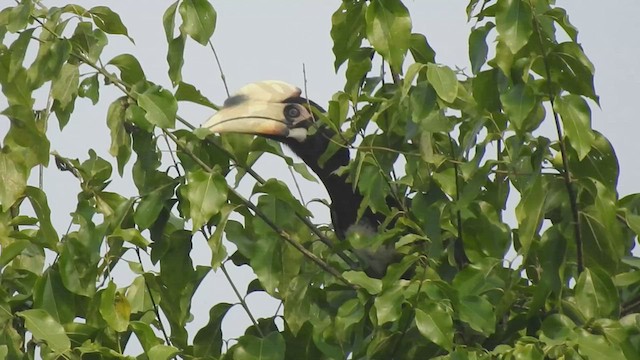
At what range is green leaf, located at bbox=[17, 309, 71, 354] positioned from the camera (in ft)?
6.29

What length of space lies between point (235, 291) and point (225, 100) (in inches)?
34.4

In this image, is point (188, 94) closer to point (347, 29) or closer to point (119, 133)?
point (119, 133)

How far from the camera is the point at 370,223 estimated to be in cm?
309

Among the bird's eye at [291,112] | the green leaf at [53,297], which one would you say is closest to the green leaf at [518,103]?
the green leaf at [53,297]

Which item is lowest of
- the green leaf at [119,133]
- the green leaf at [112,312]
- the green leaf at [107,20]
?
the green leaf at [112,312]

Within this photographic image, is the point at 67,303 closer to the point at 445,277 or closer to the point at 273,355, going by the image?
the point at 273,355

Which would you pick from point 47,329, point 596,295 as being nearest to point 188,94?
point 47,329

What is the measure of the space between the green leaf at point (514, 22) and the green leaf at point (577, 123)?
0.11 metres

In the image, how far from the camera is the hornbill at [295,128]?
3010 mm

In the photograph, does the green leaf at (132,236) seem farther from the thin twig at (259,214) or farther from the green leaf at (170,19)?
the green leaf at (170,19)

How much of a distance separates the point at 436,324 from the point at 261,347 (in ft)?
1.09

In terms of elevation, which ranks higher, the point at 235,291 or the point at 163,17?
the point at 163,17

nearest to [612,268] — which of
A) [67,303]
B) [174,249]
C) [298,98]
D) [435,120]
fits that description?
[435,120]

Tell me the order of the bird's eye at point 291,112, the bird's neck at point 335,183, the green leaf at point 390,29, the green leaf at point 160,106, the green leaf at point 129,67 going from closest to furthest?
the green leaf at point 390,29
the green leaf at point 160,106
the green leaf at point 129,67
the bird's neck at point 335,183
the bird's eye at point 291,112
